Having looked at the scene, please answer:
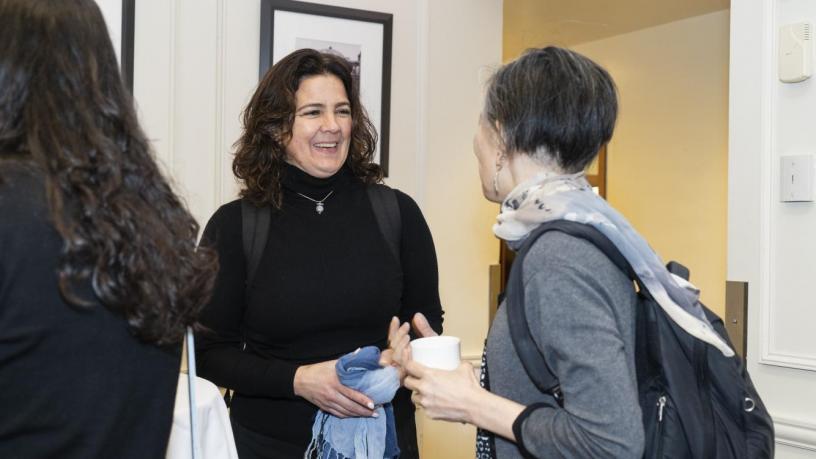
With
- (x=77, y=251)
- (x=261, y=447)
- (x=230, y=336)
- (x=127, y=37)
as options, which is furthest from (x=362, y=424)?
(x=127, y=37)

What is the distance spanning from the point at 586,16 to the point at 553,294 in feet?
15.6

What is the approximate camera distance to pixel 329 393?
182 centimetres

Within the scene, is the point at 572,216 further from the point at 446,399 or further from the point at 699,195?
the point at 699,195

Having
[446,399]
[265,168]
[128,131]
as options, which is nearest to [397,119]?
[265,168]

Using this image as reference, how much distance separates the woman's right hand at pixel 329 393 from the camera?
1.81m

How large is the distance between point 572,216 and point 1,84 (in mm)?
812

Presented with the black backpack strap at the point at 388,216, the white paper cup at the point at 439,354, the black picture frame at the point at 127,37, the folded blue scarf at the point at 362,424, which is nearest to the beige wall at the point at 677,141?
the black picture frame at the point at 127,37

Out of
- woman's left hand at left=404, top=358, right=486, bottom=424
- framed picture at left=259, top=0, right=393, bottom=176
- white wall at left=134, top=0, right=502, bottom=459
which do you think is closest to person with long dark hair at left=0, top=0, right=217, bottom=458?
woman's left hand at left=404, top=358, right=486, bottom=424

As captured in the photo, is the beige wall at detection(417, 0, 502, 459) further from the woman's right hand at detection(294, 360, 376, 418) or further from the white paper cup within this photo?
the white paper cup

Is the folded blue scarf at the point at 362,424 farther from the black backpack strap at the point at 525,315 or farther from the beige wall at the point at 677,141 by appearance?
the beige wall at the point at 677,141

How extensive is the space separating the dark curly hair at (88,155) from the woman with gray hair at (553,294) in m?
0.54

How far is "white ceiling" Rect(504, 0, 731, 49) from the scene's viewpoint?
523 cm

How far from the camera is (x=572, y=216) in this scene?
4.23 ft

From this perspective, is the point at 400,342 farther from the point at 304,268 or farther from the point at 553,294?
the point at 553,294
